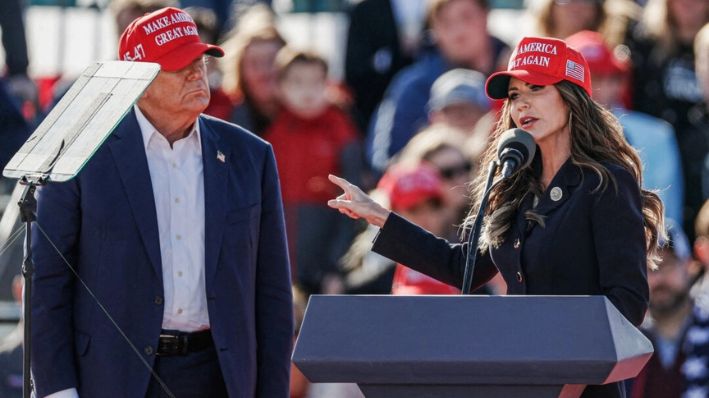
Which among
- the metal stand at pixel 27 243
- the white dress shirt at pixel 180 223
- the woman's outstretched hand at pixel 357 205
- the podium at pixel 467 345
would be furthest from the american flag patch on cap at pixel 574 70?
the metal stand at pixel 27 243

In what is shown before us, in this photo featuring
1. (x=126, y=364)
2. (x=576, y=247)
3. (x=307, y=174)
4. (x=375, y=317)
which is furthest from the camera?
(x=307, y=174)

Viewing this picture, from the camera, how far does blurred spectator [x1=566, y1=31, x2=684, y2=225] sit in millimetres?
9188

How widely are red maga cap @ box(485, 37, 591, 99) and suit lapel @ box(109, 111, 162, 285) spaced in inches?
51.3

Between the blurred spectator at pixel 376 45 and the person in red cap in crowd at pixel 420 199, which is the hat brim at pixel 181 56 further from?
the blurred spectator at pixel 376 45

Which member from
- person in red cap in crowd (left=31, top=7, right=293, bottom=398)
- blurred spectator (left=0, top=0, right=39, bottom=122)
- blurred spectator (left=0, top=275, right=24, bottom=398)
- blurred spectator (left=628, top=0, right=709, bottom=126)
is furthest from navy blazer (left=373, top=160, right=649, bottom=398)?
blurred spectator (left=0, top=0, right=39, bottom=122)

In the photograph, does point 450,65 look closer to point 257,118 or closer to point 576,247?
point 257,118

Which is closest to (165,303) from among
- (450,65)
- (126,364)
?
(126,364)

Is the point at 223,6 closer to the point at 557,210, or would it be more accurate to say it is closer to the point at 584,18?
the point at 584,18

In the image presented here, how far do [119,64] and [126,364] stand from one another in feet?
3.49

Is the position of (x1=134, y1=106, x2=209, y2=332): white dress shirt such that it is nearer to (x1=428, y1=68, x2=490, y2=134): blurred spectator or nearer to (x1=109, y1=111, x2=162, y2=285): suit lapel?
(x1=109, y1=111, x2=162, y2=285): suit lapel

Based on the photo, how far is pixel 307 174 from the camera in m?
9.75

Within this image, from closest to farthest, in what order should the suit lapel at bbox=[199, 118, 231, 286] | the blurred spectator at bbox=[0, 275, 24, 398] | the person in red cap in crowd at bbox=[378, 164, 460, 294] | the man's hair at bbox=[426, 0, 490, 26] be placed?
the suit lapel at bbox=[199, 118, 231, 286] < the blurred spectator at bbox=[0, 275, 24, 398] < the person in red cap in crowd at bbox=[378, 164, 460, 294] < the man's hair at bbox=[426, 0, 490, 26]

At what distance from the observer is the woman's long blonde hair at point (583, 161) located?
5309 mm

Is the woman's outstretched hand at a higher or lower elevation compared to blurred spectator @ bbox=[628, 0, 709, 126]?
higher
